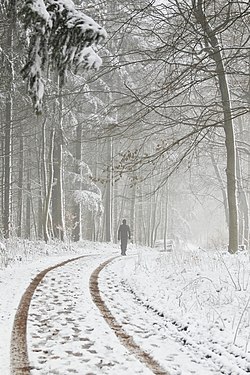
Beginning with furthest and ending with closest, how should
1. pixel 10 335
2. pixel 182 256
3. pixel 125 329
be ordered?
pixel 182 256, pixel 125 329, pixel 10 335

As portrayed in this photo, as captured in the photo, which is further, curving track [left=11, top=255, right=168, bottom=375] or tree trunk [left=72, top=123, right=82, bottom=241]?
tree trunk [left=72, top=123, right=82, bottom=241]

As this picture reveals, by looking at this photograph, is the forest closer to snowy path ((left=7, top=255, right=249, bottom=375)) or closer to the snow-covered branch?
the snow-covered branch

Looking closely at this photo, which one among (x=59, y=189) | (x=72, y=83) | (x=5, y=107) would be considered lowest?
(x=59, y=189)

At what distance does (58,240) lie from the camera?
2228 cm

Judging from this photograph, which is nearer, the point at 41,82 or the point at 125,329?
the point at 125,329

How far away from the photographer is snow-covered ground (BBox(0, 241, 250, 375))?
5070 mm

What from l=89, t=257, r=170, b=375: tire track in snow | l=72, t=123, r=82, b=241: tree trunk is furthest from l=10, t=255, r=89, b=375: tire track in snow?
l=72, t=123, r=82, b=241: tree trunk

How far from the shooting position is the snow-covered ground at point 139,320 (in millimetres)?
5070

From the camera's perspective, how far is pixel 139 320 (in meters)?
7.22

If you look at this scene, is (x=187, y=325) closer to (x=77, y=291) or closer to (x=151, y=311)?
(x=151, y=311)

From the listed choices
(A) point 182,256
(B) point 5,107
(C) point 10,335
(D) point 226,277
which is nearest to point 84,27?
(C) point 10,335

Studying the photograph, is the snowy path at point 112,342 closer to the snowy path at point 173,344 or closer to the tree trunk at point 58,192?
the snowy path at point 173,344

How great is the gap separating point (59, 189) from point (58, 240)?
2958mm

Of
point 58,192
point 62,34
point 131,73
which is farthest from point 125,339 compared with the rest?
point 58,192
